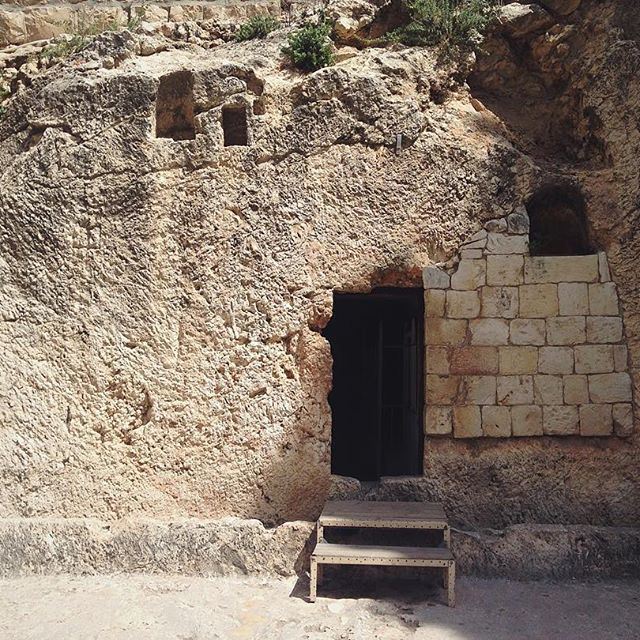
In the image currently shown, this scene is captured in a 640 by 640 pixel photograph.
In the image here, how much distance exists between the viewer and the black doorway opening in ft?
18.8

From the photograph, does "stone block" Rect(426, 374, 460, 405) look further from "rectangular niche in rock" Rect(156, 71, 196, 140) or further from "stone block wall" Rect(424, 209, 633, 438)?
"rectangular niche in rock" Rect(156, 71, 196, 140)

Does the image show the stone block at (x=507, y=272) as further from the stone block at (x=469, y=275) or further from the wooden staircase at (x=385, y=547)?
the wooden staircase at (x=385, y=547)

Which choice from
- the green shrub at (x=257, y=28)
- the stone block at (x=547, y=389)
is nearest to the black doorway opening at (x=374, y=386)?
the stone block at (x=547, y=389)

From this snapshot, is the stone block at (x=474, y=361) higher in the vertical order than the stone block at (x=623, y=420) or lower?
higher

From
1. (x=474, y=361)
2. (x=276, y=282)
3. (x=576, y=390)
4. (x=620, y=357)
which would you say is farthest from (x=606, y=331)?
(x=276, y=282)

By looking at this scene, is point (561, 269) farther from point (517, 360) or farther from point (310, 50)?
point (310, 50)

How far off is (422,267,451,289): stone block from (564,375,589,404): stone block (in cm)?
110

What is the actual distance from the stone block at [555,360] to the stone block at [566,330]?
6 centimetres

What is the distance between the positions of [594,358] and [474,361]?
0.86m

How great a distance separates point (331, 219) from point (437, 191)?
836 millimetres

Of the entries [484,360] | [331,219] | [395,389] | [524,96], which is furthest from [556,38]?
[395,389]

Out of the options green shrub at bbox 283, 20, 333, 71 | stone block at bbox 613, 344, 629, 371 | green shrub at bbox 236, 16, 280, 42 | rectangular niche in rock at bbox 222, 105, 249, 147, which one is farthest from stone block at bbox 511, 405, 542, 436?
green shrub at bbox 236, 16, 280, 42

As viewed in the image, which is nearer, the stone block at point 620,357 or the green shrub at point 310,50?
the stone block at point 620,357

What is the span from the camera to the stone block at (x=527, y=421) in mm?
4559
